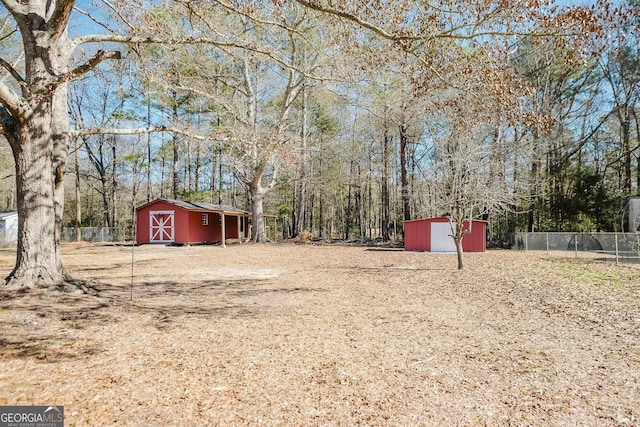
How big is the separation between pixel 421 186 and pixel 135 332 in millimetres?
20507

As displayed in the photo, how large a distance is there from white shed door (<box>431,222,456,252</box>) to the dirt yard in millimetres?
11409

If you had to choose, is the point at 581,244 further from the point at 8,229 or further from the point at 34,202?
the point at 8,229

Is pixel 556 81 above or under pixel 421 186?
above

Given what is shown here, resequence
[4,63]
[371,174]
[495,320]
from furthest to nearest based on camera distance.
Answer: [371,174] → [4,63] → [495,320]

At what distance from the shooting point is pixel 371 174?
30.2m

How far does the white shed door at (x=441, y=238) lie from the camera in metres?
18.8

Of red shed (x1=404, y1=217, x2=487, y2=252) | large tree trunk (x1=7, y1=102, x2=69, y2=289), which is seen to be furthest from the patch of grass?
large tree trunk (x1=7, y1=102, x2=69, y2=289)

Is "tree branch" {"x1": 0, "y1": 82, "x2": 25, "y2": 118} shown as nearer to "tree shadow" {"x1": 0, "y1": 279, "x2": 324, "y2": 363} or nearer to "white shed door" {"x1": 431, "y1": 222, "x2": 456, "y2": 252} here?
"tree shadow" {"x1": 0, "y1": 279, "x2": 324, "y2": 363}

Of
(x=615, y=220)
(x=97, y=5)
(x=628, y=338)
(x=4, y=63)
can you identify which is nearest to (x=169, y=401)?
(x=628, y=338)

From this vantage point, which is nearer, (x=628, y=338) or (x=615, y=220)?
(x=628, y=338)

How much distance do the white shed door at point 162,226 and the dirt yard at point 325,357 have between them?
55.9 feet

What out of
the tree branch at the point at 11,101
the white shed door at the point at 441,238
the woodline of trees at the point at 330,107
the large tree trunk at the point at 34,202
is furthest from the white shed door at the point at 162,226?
the tree branch at the point at 11,101

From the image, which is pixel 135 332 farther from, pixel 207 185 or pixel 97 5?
pixel 207 185

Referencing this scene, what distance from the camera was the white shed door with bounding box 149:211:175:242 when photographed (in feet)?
76.7
